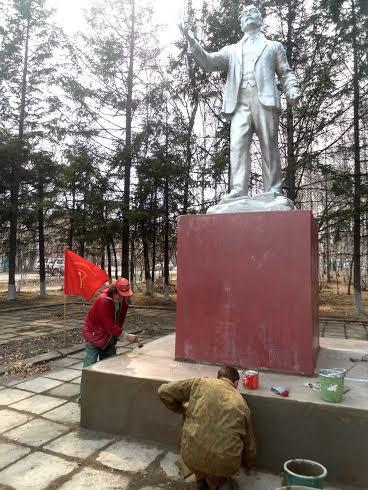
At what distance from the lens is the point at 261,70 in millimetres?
4141

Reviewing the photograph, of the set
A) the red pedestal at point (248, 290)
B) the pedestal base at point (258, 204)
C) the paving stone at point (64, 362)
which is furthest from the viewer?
the paving stone at point (64, 362)

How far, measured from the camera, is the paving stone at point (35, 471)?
2609 mm

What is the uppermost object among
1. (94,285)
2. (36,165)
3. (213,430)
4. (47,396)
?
(36,165)

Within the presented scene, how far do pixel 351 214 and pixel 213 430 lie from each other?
33.1 feet

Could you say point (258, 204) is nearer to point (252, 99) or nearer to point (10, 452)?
point (252, 99)

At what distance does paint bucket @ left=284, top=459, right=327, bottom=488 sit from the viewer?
2217 millimetres

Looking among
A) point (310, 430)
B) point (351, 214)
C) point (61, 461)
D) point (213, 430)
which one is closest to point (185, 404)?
point (213, 430)

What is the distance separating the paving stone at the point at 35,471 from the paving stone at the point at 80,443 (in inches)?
4.8

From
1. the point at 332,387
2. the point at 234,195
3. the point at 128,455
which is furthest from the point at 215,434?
the point at 234,195

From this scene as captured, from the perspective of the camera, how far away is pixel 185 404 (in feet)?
8.39

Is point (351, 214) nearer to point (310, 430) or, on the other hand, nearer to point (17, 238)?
point (310, 430)

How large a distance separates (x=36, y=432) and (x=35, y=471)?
Result: 70cm

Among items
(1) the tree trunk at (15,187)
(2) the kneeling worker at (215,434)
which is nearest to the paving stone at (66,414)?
(2) the kneeling worker at (215,434)

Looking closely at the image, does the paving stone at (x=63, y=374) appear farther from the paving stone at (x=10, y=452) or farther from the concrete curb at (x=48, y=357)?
the paving stone at (x=10, y=452)
